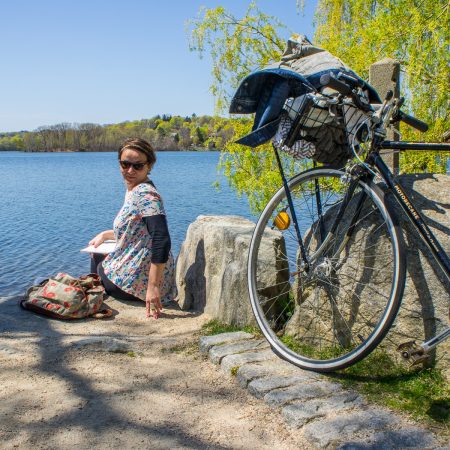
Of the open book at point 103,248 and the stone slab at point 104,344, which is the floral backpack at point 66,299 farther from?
the stone slab at point 104,344

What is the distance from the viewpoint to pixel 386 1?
7629 mm

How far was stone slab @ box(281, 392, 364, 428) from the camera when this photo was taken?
2.82m

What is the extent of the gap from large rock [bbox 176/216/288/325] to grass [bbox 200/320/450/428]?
113 cm

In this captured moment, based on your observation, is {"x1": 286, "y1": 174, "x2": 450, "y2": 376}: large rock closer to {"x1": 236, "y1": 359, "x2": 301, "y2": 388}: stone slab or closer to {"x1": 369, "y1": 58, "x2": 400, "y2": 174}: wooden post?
{"x1": 236, "y1": 359, "x2": 301, "y2": 388}: stone slab

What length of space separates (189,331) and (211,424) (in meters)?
1.75

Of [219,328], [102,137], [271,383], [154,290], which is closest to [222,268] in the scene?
[219,328]

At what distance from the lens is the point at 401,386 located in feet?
10.2

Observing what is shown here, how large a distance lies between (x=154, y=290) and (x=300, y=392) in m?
2.30

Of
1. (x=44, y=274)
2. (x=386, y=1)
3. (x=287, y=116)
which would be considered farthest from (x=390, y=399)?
(x=44, y=274)

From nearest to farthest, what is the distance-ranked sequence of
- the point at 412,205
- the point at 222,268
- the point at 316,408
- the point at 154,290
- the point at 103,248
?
the point at 316,408, the point at 412,205, the point at 222,268, the point at 154,290, the point at 103,248

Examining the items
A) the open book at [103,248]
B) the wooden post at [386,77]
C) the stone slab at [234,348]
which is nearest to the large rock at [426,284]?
the stone slab at [234,348]

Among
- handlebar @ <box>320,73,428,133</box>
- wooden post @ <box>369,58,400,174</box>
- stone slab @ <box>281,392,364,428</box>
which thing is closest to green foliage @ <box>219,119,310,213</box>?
wooden post @ <box>369,58,400,174</box>

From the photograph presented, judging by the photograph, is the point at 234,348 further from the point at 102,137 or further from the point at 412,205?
the point at 102,137

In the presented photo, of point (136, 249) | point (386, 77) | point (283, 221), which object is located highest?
point (386, 77)
